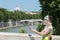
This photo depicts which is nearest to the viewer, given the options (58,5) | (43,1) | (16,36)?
(16,36)

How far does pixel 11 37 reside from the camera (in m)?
9.52

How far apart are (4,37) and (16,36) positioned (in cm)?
55

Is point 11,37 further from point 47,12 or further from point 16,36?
point 47,12

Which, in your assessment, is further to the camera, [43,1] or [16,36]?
[43,1]

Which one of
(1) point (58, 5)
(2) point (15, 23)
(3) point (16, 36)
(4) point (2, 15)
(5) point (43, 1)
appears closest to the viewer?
(3) point (16, 36)

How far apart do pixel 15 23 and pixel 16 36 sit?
10165 centimetres

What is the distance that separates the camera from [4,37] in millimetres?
9664

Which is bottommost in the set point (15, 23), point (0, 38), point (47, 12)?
point (15, 23)

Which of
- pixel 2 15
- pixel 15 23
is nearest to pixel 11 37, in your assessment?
pixel 2 15

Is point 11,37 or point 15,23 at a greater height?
point 11,37

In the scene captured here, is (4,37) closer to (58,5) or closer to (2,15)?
(58,5)

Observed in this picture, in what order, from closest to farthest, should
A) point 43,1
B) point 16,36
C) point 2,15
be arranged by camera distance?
point 16,36
point 43,1
point 2,15

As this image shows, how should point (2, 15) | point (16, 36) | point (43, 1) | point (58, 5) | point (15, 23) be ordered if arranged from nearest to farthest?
point (16, 36) → point (58, 5) → point (43, 1) → point (2, 15) → point (15, 23)

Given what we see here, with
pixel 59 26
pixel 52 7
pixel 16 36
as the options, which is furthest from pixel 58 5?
pixel 16 36
